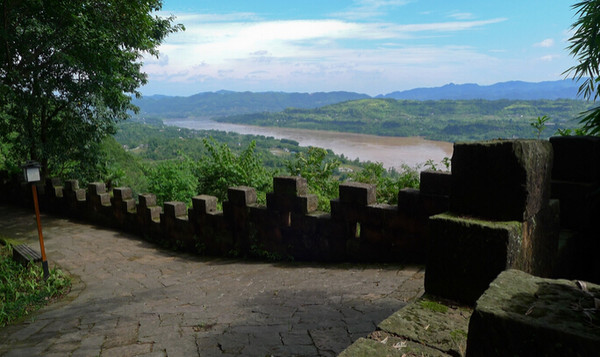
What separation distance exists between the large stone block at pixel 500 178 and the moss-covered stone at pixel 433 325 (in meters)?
0.53

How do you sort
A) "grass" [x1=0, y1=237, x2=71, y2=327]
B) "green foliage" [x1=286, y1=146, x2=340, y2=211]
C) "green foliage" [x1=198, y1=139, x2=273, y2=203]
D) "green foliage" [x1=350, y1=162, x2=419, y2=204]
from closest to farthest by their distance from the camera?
"grass" [x1=0, y1=237, x2=71, y2=327] → "green foliage" [x1=350, y1=162, x2=419, y2=204] → "green foliage" [x1=286, y1=146, x2=340, y2=211] → "green foliage" [x1=198, y1=139, x2=273, y2=203]

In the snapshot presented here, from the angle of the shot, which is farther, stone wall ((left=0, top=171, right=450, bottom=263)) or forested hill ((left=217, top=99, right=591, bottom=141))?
forested hill ((left=217, top=99, right=591, bottom=141))

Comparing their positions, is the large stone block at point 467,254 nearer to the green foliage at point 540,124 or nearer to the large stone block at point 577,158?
the large stone block at point 577,158

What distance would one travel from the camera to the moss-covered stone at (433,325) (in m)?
1.72

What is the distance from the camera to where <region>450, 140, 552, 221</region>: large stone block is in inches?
80.9

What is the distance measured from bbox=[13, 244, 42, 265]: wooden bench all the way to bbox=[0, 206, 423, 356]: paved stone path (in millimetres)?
478

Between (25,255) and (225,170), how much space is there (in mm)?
5014

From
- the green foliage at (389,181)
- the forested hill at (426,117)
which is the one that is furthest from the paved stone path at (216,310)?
the forested hill at (426,117)

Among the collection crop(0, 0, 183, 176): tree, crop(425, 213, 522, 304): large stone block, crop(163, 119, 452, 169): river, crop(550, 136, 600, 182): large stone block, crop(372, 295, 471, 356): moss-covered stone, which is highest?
crop(0, 0, 183, 176): tree

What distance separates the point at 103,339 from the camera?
3473 mm

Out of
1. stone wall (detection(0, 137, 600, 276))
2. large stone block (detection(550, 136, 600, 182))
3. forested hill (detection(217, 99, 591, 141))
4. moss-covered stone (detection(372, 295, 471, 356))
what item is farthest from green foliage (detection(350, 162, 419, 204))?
forested hill (detection(217, 99, 591, 141))

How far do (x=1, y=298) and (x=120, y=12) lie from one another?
5.82m

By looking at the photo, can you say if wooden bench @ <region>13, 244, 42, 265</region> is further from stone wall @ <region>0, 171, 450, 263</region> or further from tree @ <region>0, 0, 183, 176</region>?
tree @ <region>0, 0, 183, 176</region>

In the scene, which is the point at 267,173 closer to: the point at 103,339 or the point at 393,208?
the point at 393,208
